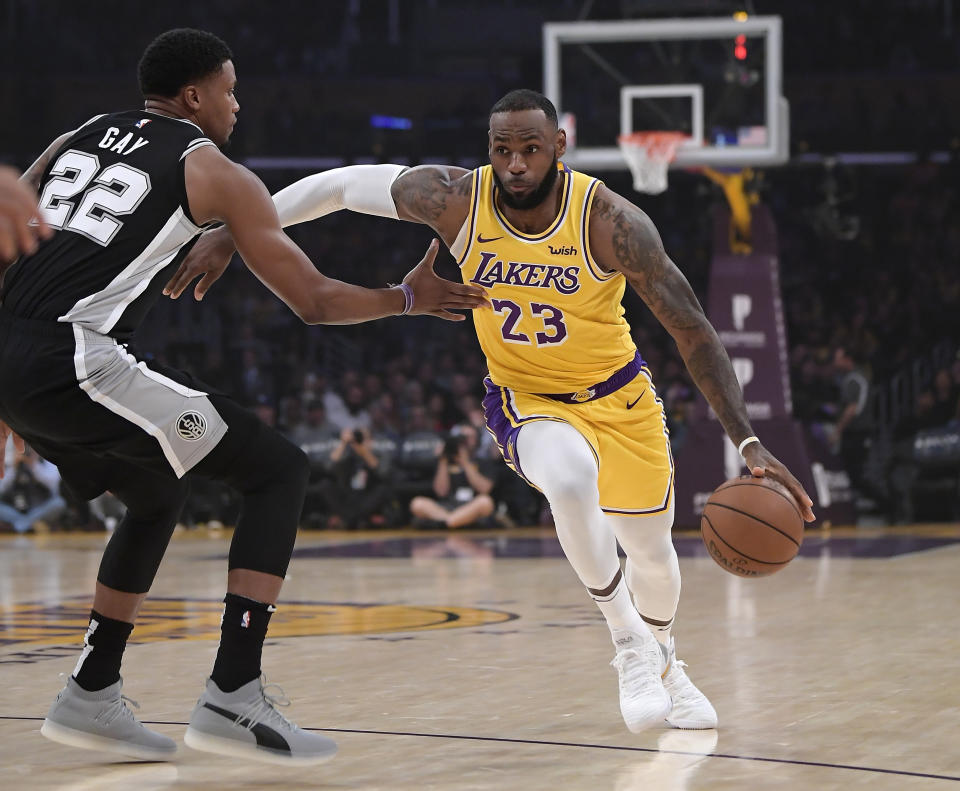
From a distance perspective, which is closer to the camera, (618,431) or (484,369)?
(618,431)

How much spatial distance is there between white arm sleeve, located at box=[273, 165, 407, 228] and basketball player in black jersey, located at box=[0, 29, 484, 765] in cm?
101

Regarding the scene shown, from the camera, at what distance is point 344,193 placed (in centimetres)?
517

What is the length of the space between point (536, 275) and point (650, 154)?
8326 mm

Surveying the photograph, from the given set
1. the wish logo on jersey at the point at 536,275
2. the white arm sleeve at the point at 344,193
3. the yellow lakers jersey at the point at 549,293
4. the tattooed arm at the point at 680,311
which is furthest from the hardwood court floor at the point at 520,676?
the white arm sleeve at the point at 344,193

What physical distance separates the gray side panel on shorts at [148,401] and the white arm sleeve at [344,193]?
1374mm

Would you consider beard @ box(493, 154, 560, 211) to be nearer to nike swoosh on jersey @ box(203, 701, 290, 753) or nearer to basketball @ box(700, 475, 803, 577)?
basketball @ box(700, 475, 803, 577)

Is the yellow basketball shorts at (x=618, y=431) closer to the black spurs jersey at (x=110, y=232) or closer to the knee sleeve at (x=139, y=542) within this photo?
the knee sleeve at (x=139, y=542)

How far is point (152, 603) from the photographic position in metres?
8.37

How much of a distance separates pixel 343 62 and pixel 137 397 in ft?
63.5

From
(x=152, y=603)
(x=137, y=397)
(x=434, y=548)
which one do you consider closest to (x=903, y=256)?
(x=434, y=548)

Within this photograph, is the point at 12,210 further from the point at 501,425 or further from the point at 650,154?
the point at 650,154

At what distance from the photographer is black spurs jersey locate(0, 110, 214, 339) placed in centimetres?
382

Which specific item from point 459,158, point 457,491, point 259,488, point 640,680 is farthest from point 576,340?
point 459,158

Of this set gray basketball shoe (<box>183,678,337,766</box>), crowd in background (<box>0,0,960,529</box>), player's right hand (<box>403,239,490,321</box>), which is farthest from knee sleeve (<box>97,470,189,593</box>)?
crowd in background (<box>0,0,960,529</box>)
